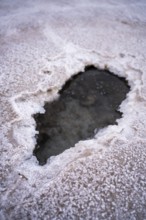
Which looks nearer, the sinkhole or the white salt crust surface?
the white salt crust surface

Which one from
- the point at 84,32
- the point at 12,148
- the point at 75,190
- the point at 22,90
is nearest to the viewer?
the point at 75,190

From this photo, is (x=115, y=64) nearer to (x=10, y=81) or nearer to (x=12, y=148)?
(x=10, y=81)

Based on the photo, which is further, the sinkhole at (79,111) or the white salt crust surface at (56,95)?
the sinkhole at (79,111)

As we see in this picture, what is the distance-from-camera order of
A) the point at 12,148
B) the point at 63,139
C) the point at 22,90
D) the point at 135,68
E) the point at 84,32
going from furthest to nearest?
the point at 84,32, the point at 135,68, the point at 22,90, the point at 63,139, the point at 12,148

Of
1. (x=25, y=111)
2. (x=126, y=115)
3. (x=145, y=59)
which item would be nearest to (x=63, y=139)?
(x=25, y=111)
